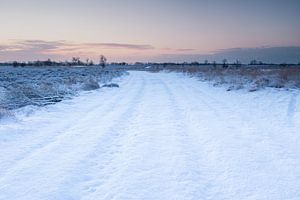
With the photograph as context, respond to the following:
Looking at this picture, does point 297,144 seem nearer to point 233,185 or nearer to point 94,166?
point 233,185

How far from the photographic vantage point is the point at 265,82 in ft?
71.2

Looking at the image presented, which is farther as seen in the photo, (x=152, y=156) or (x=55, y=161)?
(x=152, y=156)

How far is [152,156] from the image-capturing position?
22.2ft

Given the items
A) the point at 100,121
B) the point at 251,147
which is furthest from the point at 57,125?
the point at 251,147

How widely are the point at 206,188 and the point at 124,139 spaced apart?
3460 millimetres

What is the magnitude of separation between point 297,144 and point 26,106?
9640mm

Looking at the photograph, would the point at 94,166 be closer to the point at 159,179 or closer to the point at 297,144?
the point at 159,179

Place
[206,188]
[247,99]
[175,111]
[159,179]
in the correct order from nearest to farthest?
[206,188]
[159,179]
[175,111]
[247,99]

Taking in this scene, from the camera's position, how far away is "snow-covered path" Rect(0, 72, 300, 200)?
16.5ft

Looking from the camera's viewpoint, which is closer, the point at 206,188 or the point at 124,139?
the point at 206,188

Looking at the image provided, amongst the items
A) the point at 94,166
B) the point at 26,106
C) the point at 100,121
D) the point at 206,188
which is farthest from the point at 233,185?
the point at 26,106

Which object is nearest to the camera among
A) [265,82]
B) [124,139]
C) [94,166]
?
[94,166]

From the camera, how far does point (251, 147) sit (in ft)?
24.4

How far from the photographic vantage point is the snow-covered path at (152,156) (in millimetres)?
5016
